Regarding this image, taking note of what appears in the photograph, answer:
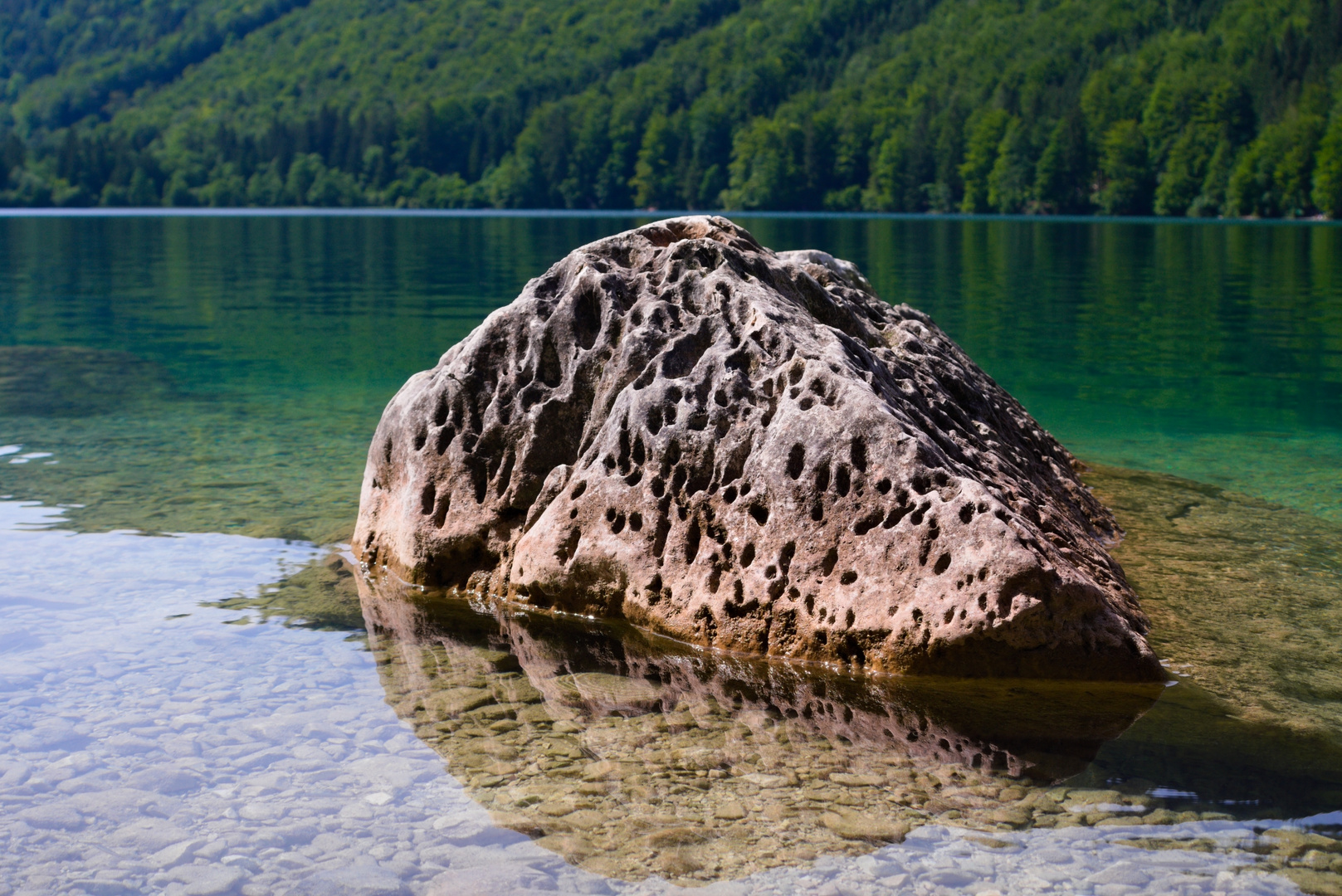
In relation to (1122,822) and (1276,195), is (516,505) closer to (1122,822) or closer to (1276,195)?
(1122,822)

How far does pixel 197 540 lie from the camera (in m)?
8.03

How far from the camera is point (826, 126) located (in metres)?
140

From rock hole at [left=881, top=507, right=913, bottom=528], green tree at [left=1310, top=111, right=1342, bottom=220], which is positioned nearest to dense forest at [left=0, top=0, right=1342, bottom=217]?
green tree at [left=1310, top=111, right=1342, bottom=220]

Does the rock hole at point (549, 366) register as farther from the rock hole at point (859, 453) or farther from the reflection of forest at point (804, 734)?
the rock hole at point (859, 453)

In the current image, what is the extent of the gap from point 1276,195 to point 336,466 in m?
99.1

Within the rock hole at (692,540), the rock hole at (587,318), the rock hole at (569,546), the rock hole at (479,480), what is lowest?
the rock hole at (569,546)

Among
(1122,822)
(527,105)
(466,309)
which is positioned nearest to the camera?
(1122,822)

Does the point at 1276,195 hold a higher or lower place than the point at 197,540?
higher

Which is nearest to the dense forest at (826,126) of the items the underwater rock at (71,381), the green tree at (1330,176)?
the green tree at (1330,176)

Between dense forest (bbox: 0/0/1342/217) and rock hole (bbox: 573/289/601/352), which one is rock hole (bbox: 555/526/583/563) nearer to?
rock hole (bbox: 573/289/601/352)

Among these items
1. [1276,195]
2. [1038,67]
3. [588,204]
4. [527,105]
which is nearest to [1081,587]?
[1276,195]

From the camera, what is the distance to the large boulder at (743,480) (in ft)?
18.3

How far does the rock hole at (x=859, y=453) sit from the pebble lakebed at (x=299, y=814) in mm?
1886

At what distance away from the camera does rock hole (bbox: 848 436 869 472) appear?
5926mm
